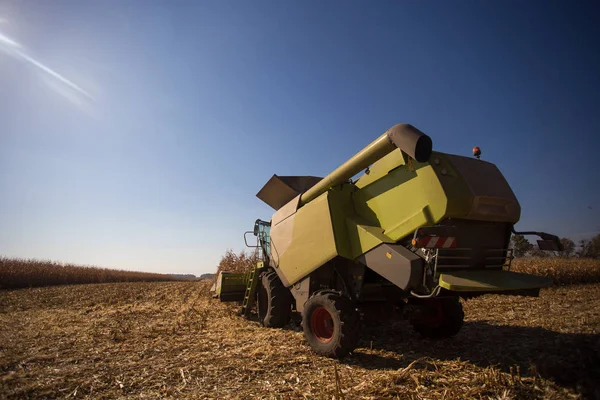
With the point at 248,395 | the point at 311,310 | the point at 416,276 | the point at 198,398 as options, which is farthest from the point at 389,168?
the point at 198,398

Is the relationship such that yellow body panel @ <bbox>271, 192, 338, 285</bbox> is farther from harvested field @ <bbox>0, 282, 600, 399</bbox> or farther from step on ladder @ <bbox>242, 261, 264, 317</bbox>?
step on ladder @ <bbox>242, 261, 264, 317</bbox>

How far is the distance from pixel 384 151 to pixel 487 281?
212 cm

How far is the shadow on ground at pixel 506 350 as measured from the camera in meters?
2.99

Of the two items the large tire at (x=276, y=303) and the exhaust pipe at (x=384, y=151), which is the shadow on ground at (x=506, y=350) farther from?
the exhaust pipe at (x=384, y=151)

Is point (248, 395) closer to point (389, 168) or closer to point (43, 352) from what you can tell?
point (389, 168)

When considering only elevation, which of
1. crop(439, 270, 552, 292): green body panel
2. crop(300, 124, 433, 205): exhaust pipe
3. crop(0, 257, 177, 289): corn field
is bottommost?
crop(0, 257, 177, 289): corn field

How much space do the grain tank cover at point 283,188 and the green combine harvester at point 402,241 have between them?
1453mm

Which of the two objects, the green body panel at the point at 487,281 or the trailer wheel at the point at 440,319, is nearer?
the green body panel at the point at 487,281

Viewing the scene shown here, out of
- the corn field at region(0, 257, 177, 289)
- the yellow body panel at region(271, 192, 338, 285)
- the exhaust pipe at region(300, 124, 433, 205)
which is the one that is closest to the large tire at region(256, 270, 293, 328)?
the yellow body panel at region(271, 192, 338, 285)

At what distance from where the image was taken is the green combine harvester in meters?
3.88

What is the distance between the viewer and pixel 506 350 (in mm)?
4473

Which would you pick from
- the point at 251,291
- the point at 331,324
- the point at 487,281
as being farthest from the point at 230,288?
the point at 487,281

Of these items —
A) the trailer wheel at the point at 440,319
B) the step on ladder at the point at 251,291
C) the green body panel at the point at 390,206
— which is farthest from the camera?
the step on ladder at the point at 251,291

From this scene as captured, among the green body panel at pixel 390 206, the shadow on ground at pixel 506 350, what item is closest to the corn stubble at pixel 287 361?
the shadow on ground at pixel 506 350
